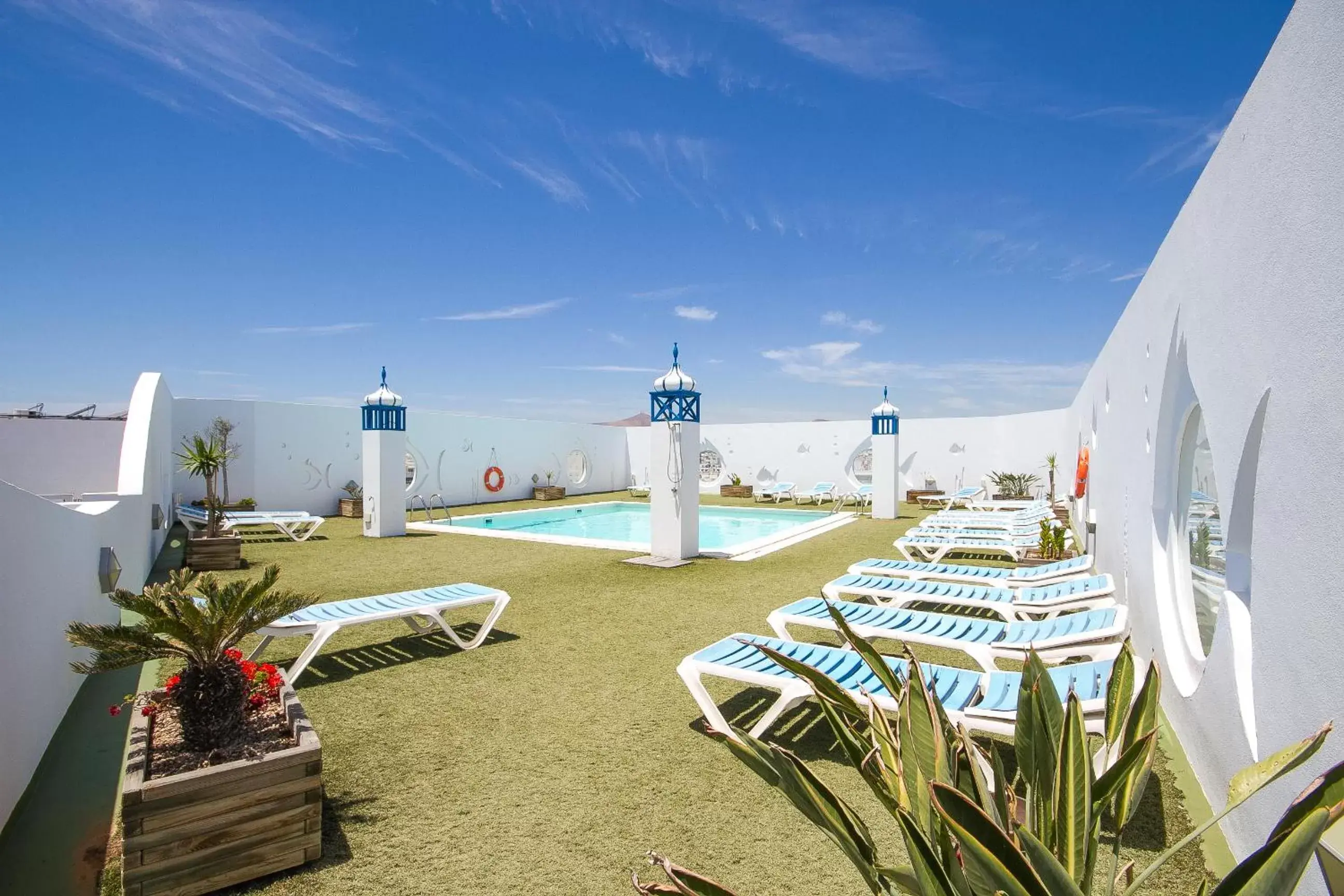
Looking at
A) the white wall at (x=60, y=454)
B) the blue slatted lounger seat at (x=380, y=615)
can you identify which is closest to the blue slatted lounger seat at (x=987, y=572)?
the blue slatted lounger seat at (x=380, y=615)

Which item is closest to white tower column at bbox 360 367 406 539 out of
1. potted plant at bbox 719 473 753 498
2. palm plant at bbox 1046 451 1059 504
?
potted plant at bbox 719 473 753 498

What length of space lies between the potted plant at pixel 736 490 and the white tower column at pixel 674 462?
11.9 m

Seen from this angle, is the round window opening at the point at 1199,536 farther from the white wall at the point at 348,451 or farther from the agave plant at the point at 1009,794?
the white wall at the point at 348,451

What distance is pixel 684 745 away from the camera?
376 cm

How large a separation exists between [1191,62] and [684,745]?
6741mm

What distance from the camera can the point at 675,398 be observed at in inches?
385

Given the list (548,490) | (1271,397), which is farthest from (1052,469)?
(1271,397)

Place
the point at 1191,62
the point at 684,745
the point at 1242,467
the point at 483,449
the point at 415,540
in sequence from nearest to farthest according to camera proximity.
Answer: the point at 1242,467 < the point at 684,745 < the point at 1191,62 < the point at 415,540 < the point at 483,449

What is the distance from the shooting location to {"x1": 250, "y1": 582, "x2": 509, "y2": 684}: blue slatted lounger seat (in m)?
4.80

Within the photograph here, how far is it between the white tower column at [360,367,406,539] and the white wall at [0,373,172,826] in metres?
5.94

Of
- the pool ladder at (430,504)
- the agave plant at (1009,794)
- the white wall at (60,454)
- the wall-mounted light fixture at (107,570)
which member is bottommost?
the pool ladder at (430,504)

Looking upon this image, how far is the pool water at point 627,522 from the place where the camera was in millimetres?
14367

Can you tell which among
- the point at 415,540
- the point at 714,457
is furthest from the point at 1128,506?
the point at 714,457

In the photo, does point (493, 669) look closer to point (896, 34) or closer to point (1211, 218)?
point (1211, 218)
